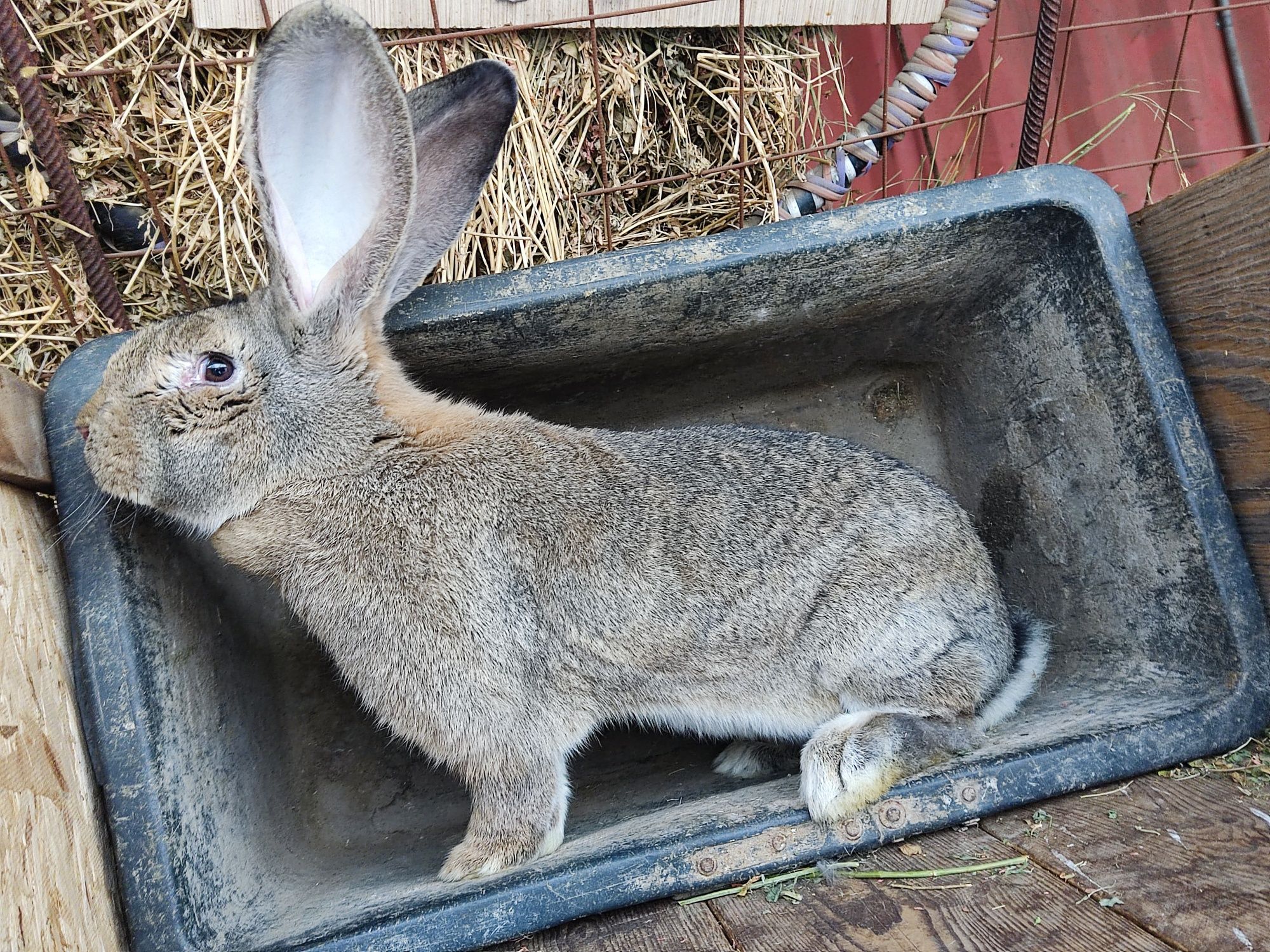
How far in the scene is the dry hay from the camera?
233cm

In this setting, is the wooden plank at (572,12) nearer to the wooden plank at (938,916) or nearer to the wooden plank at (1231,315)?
the wooden plank at (1231,315)

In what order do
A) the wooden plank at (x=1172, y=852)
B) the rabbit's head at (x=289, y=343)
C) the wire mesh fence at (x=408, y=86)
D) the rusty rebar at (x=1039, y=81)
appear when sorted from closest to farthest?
1. the wooden plank at (x=1172, y=852)
2. the rabbit's head at (x=289, y=343)
3. the wire mesh fence at (x=408, y=86)
4. the rusty rebar at (x=1039, y=81)

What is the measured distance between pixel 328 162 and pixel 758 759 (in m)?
1.68

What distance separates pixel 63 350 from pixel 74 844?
4.08 feet

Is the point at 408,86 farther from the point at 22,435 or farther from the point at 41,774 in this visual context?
the point at 41,774

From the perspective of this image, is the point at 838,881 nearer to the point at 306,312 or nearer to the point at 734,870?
the point at 734,870

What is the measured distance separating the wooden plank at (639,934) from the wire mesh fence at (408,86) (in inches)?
61.8

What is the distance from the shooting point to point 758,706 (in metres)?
2.17

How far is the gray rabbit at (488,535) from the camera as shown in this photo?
77.4 inches

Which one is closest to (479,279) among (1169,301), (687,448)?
(687,448)

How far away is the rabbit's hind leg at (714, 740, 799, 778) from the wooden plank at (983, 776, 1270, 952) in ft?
1.96

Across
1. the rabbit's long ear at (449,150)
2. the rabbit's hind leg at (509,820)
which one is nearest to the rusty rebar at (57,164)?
the rabbit's long ear at (449,150)

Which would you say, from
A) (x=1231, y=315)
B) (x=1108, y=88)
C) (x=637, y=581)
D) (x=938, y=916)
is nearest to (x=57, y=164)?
(x=637, y=581)

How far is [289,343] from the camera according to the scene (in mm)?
2023
